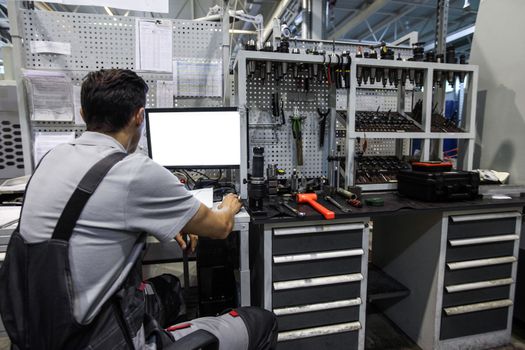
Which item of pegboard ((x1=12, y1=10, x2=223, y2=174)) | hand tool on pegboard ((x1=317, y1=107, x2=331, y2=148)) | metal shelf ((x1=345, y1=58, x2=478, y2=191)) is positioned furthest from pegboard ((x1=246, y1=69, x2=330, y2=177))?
pegboard ((x1=12, y1=10, x2=223, y2=174))

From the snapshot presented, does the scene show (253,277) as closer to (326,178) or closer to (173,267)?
(326,178)

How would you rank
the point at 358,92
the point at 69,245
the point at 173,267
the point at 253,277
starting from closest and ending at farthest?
the point at 69,245, the point at 253,277, the point at 358,92, the point at 173,267

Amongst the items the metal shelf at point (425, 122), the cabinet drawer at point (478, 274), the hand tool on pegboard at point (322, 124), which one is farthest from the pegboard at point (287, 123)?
the cabinet drawer at point (478, 274)

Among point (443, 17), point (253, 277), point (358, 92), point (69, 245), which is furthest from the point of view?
point (358, 92)

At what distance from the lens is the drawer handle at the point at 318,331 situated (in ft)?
4.13

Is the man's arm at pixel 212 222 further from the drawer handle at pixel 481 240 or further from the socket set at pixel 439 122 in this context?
the socket set at pixel 439 122

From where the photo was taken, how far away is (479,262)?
143 centimetres

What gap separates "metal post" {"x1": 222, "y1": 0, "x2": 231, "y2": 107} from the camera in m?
1.71

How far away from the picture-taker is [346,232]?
4.17 feet

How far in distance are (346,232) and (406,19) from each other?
457 centimetres

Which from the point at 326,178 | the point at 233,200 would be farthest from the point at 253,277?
the point at 326,178

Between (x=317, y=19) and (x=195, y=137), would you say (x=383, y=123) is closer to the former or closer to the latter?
(x=195, y=137)

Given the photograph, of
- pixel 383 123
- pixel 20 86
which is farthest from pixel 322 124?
pixel 20 86

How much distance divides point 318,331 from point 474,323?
862mm
